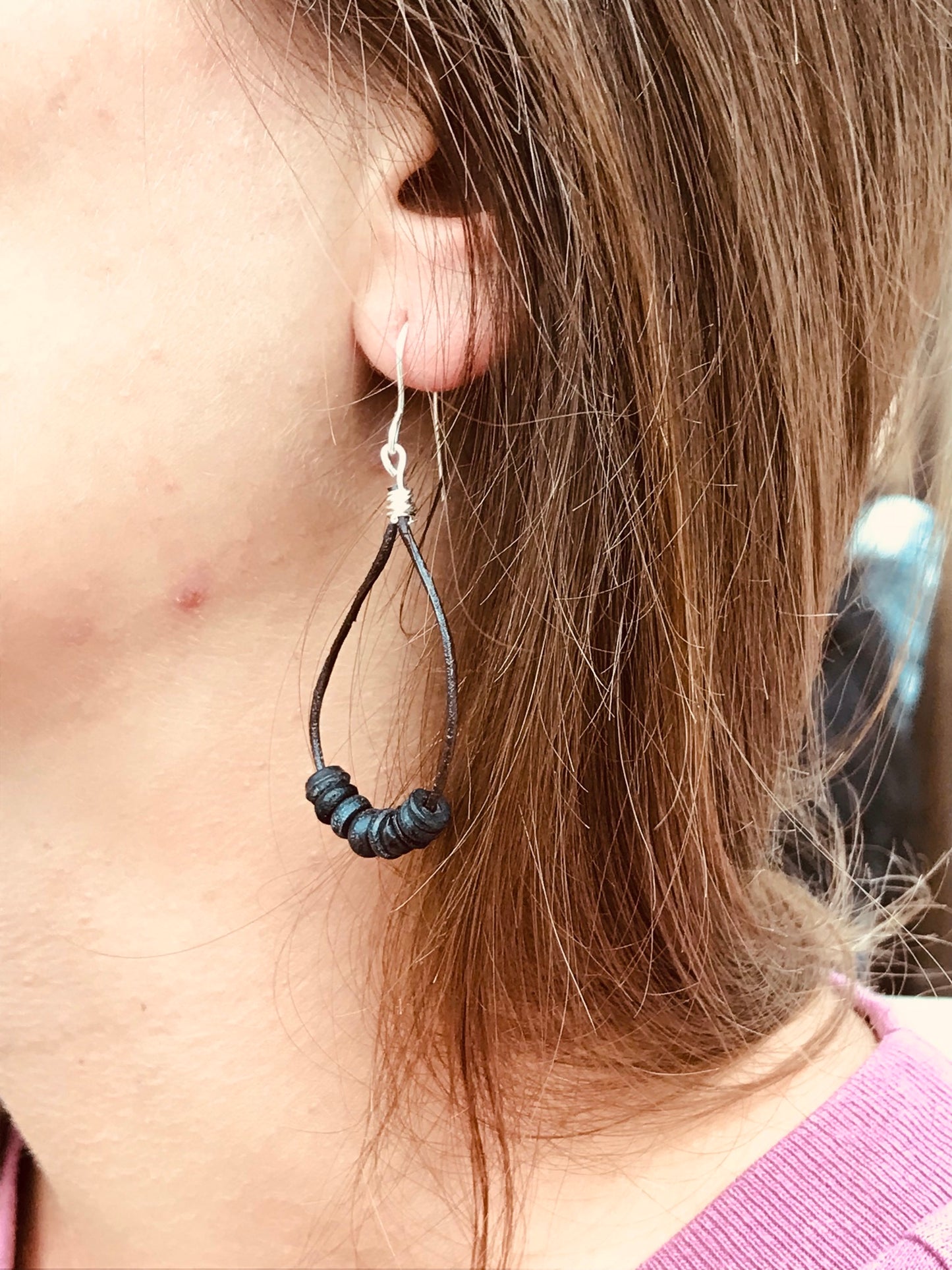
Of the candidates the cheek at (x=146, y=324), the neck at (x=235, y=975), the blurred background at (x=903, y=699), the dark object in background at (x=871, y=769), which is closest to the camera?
the cheek at (x=146, y=324)

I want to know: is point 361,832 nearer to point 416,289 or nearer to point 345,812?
point 345,812

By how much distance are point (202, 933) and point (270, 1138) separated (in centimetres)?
16

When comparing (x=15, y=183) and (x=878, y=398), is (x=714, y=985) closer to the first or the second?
(x=878, y=398)

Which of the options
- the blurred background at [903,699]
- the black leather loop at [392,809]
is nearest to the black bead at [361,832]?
the black leather loop at [392,809]

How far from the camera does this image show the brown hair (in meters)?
0.50

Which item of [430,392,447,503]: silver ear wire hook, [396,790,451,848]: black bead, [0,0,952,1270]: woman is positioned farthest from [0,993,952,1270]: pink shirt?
[430,392,447,503]: silver ear wire hook

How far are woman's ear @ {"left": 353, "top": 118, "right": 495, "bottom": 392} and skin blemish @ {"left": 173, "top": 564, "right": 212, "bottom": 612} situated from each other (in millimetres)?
165

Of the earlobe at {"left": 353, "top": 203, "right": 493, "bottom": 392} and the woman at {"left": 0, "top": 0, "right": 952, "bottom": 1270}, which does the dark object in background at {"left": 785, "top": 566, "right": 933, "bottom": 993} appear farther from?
the earlobe at {"left": 353, "top": 203, "right": 493, "bottom": 392}

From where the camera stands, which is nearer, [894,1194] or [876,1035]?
[894,1194]

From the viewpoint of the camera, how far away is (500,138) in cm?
50

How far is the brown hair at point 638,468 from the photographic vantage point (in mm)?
504

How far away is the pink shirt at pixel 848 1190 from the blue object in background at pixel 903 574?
42 centimetres

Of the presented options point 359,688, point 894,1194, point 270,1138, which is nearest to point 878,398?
point 359,688

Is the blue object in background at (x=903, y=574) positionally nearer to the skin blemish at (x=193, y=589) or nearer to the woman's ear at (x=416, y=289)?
the woman's ear at (x=416, y=289)
